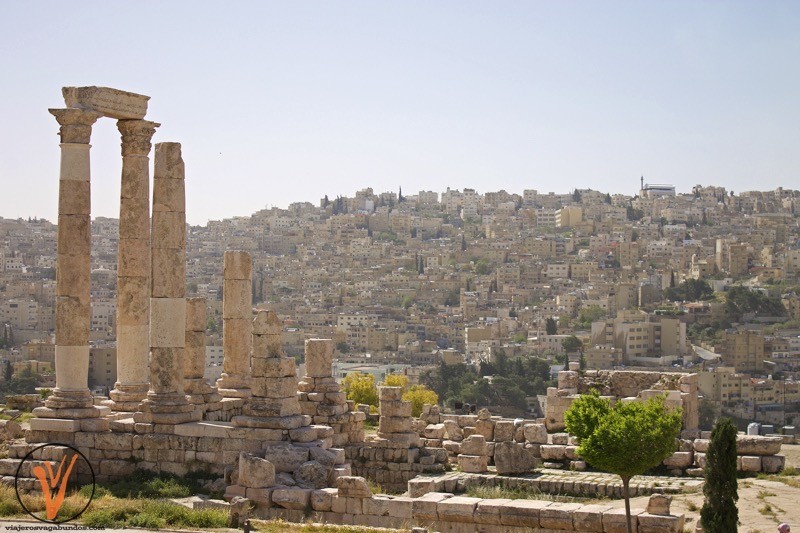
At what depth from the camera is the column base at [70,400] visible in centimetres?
2105

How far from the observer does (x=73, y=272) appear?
69.6ft

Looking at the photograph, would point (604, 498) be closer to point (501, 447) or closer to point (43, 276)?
point (501, 447)

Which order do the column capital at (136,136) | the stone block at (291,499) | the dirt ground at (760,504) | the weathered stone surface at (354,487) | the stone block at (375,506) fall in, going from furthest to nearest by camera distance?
the column capital at (136,136) → the stone block at (291,499) → the weathered stone surface at (354,487) → the stone block at (375,506) → the dirt ground at (760,504)

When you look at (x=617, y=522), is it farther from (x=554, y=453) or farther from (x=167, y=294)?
(x=167, y=294)

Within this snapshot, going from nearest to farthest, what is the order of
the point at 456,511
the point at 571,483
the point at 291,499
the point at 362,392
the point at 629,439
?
the point at 629,439 → the point at 456,511 → the point at 291,499 → the point at 571,483 → the point at 362,392

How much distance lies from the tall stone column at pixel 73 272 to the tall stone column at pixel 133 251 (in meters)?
1.34

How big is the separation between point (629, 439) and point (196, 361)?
9285 mm

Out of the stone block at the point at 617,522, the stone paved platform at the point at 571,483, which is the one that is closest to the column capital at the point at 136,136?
the stone paved platform at the point at 571,483

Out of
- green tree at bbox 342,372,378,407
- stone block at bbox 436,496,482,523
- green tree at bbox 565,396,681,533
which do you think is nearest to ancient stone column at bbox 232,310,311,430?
stone block at bbox 436,496,482,523

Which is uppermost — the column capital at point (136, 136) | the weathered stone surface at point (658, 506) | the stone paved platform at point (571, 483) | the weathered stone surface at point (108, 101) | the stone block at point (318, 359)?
the weathered stone surface at point (108, 101)

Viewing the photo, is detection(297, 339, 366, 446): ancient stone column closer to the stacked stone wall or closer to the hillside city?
the stacked stone wall

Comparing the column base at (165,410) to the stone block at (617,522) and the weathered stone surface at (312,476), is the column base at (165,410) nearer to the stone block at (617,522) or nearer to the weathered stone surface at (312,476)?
the weathered stone surface at (312,476)

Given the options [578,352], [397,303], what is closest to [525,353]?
[578,352]

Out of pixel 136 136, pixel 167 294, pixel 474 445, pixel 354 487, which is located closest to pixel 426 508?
pixel 354 487
